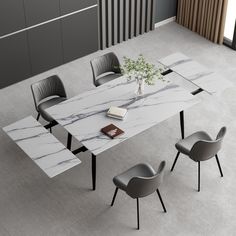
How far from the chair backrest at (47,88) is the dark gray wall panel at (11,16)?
116cm

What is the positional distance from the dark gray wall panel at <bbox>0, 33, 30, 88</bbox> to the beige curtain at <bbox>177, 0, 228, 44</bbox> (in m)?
3.04

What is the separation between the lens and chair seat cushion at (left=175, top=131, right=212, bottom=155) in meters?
6.02

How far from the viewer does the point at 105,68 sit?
23.3 feet

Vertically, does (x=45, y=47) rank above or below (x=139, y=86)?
below

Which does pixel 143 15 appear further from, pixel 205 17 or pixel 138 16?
pixel 205 17

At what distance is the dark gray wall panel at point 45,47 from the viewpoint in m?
7.59

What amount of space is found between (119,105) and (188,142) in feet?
3.06

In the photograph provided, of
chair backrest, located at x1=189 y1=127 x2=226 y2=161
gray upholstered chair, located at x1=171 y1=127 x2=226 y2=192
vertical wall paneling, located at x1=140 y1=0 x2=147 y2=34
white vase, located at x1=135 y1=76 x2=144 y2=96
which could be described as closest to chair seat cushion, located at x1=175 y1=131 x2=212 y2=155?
gray upholstered chair, located at x1=171 y1=127 x2=226 y2=192

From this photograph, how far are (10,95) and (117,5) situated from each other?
2273mm

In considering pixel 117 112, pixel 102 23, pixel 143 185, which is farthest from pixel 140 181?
pixel 102 23

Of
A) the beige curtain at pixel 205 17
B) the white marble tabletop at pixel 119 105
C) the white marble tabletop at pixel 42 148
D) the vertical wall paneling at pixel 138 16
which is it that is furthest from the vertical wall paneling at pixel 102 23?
the white marble tabletop at pixel 42 148

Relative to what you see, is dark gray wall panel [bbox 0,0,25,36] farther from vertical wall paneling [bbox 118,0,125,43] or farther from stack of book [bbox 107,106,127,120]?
stack of book [bbox 107,106,127,120]

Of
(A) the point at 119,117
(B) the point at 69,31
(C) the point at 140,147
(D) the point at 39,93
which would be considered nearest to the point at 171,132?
(C) the point at 140,147

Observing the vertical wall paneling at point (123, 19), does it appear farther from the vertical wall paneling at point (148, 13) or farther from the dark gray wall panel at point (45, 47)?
the dark gray wall panel at point (45, 47)
